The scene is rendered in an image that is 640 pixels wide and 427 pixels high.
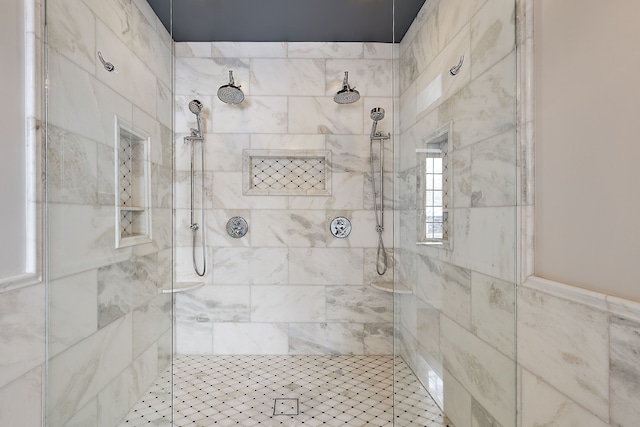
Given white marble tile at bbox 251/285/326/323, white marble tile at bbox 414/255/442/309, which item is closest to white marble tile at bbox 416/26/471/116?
white marble tile at bbox 414/255/442/309

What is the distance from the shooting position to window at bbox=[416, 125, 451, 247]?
1590 mm

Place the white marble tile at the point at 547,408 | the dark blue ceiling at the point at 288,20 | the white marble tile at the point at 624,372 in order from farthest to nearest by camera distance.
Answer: the dark blue ceiling at the point at 288,20 → the white marble tile at the point at 547,408 → the white marble tile at the point at 624,372

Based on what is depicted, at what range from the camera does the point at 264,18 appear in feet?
7.64

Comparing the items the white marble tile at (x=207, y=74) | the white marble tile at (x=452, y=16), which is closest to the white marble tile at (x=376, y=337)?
the white marble tile at (x=452, y=16)

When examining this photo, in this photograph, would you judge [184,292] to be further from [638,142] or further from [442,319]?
[638,142]

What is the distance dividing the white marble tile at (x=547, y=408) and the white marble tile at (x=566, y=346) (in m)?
0.02

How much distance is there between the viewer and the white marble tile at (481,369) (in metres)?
1.27

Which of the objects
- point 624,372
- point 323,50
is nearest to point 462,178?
point 624,372

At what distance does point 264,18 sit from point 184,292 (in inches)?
85.9

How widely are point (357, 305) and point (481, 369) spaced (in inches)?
52.3

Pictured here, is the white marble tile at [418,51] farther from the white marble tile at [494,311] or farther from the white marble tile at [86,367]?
the white marble tile at [86,367]

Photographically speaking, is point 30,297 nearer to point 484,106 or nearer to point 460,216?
point 460,216

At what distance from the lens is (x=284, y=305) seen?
2672mm

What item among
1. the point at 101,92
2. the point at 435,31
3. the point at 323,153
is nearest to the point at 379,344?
the point at 323,153
